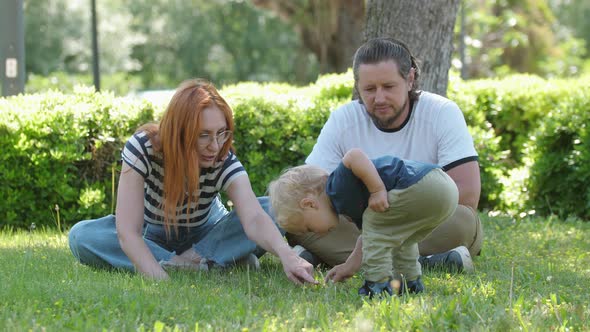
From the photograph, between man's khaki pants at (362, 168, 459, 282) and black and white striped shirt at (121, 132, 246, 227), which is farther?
black and white striped shirt at (121, 132, 246, 227)

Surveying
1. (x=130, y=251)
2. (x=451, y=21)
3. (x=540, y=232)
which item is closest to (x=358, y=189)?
(x=130, y=251)

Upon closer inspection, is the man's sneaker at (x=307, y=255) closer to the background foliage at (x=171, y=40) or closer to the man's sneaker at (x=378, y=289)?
the man's sneaker at (x=378, y=289)

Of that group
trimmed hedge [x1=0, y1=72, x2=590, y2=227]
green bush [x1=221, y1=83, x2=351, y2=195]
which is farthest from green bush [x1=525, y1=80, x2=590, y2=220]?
green bush [x1=221, y1=83, x2=351, y2=195]

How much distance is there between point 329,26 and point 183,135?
484 inches

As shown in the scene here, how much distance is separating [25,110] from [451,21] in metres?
3.45

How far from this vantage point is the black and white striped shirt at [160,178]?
4.49m

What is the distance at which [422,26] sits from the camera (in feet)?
22.8

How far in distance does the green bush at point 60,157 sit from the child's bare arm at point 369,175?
11.6 feet

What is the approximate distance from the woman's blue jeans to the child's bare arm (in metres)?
1.20

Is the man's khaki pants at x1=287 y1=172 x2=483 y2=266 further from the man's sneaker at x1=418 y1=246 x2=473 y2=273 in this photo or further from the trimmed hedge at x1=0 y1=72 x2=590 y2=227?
the trimmed hedge at x1=0 y1=72 x2=590 y2=227

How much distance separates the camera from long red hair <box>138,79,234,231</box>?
433 centimetres

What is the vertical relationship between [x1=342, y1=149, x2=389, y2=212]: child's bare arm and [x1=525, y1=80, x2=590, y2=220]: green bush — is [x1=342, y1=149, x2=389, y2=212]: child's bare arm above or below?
above

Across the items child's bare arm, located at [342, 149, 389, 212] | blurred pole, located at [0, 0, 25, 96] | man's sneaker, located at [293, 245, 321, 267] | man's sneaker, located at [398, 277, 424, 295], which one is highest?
blurred pole, located at [0, 0, 25, 96]

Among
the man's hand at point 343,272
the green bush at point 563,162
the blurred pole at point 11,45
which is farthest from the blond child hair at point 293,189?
the blurred pole at point 11,45
